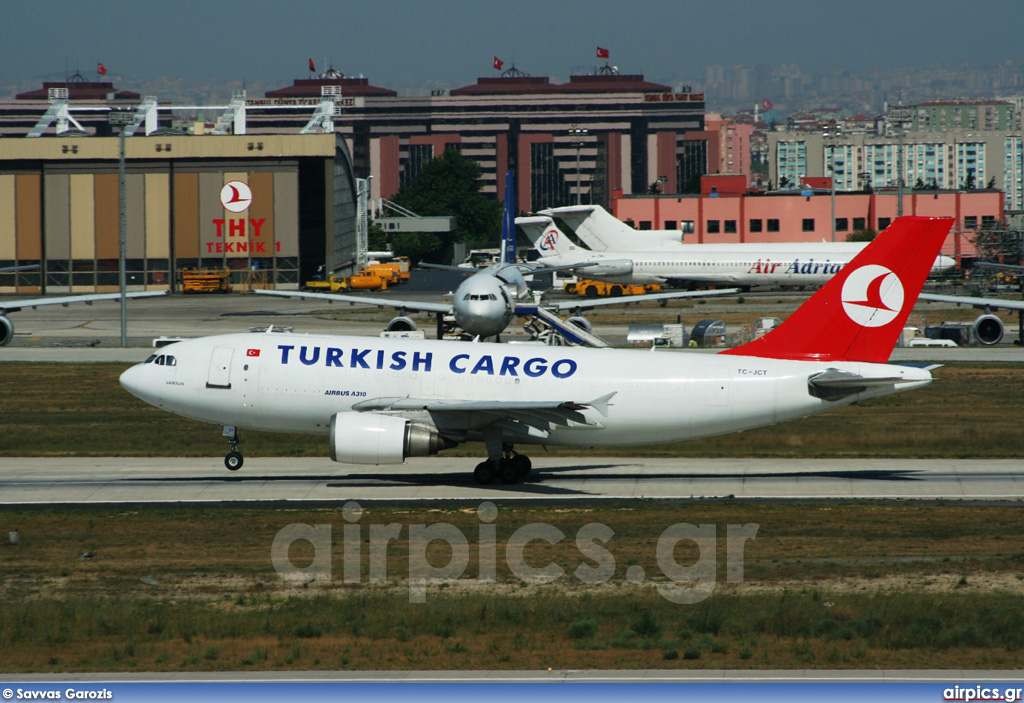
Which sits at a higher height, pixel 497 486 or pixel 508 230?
pixel 508 230

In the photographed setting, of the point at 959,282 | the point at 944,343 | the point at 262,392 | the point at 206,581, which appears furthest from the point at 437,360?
the point at 959,282

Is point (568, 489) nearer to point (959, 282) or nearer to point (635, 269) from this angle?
point (635, 269)

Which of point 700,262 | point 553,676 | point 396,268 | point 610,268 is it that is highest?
point 700,262

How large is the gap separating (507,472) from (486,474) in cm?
67

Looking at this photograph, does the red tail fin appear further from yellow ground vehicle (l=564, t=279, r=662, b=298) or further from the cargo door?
yellow ground vehicle (l=564, t=279, r=662, b=298)

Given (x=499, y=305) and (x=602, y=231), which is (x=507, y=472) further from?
(x=602, y=231)

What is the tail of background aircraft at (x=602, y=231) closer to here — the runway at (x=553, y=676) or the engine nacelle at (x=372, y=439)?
the engine nacelle at (x=372, y=439)

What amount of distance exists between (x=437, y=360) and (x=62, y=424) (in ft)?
64.4

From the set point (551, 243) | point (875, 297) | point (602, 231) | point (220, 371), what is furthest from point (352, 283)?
point (875, 297)

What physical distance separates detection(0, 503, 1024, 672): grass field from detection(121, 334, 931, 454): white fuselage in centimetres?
413

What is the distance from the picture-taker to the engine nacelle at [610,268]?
11162 centimetres

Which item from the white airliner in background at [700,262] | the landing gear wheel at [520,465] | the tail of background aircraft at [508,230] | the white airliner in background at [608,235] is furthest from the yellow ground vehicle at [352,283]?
the landing gear wheel at [520,465]

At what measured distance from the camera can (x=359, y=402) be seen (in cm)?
3384

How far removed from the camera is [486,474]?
35.1 m
